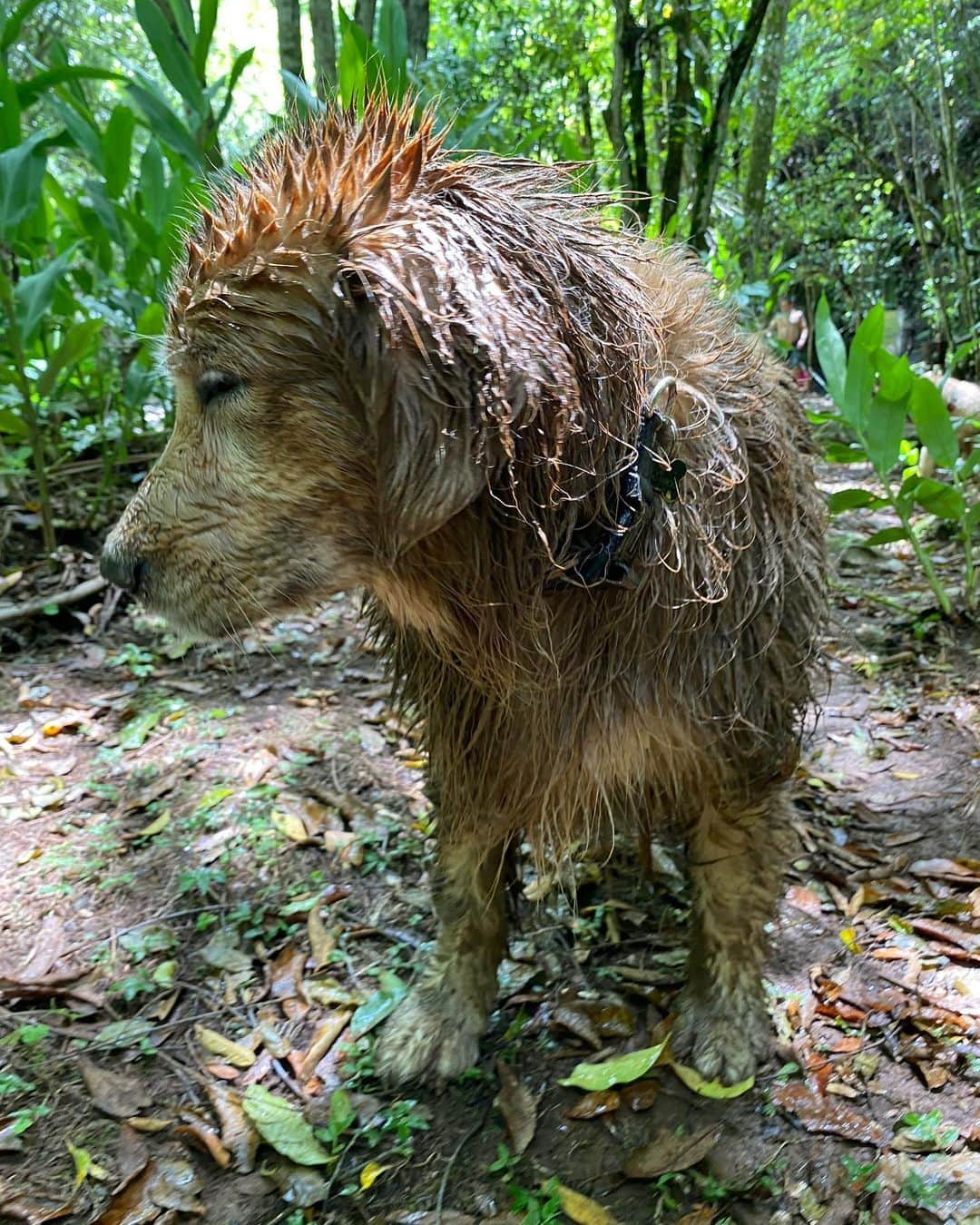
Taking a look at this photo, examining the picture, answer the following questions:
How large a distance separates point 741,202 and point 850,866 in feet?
17.4

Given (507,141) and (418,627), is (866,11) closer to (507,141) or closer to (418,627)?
(507,141)

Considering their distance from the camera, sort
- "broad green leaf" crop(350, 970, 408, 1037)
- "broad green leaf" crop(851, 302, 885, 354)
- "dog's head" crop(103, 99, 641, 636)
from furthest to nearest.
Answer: "broad green leaf" crop(851, 302, 885, 354) → "broad green leaf" crop(350, 970, 408, 1037) → "dog's head" crop(103, 99, 641, 636)

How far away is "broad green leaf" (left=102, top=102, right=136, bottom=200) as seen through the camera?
135 inches

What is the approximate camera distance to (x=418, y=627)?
1.57 meters

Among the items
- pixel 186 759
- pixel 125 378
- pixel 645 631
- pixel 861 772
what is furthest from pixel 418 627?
pixel 125 378

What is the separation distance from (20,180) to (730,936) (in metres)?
3.23

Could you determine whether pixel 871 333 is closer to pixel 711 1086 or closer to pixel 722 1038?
pixel 722 1038

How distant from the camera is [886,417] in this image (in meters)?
2.95

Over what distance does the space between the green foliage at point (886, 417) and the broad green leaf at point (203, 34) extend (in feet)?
8.46

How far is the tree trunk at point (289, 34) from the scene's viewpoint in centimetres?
457

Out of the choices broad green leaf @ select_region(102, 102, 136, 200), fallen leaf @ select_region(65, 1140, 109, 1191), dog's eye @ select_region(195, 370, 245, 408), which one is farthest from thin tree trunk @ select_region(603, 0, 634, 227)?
fallen leaf @ select_region(65, 1140, 109, 1191)

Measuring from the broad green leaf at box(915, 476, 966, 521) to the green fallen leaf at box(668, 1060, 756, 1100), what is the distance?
2079mm

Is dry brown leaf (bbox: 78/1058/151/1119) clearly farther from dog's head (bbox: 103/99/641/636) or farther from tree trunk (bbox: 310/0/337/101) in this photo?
tree trunk (bbox: 310/0/337/101)

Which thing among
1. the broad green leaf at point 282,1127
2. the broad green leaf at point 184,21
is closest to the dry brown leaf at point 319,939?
the broad green leaf at point 282,1127
